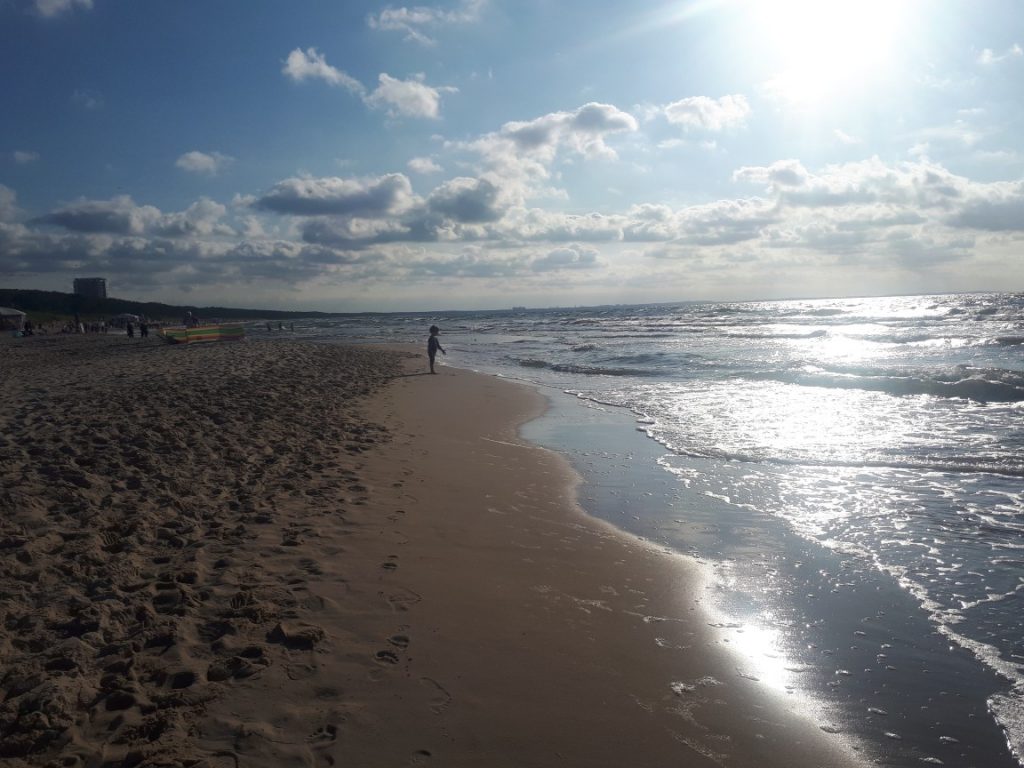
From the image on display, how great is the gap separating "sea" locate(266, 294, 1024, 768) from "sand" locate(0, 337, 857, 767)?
407 millimetres

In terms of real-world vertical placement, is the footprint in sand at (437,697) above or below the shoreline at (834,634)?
above

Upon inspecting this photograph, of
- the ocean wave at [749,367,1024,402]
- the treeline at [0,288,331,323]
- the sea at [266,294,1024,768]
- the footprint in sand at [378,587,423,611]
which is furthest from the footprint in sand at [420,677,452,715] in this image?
the treeline at [0,288,331,323]

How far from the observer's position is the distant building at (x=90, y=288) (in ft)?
451

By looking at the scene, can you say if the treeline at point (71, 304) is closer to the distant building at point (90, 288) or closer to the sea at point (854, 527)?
the distant building at point (90, 288)

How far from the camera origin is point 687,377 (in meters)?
20.8

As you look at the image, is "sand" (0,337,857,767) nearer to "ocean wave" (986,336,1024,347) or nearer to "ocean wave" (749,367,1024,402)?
"ocean wave" (749,367,1024,402)

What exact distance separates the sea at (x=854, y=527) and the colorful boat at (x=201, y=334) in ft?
84.8

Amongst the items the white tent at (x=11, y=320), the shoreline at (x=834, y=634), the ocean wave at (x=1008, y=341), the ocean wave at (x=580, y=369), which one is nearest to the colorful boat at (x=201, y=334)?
the ocean wave at (x=580, y=369)

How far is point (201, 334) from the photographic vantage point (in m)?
35.6

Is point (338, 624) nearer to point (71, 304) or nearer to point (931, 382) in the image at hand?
point (931, 382)

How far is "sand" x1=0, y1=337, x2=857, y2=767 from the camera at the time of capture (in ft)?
10.2

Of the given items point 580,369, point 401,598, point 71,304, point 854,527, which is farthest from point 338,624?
point 71,304

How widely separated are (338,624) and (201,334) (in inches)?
1389

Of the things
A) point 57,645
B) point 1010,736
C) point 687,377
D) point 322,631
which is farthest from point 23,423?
point 687,377
